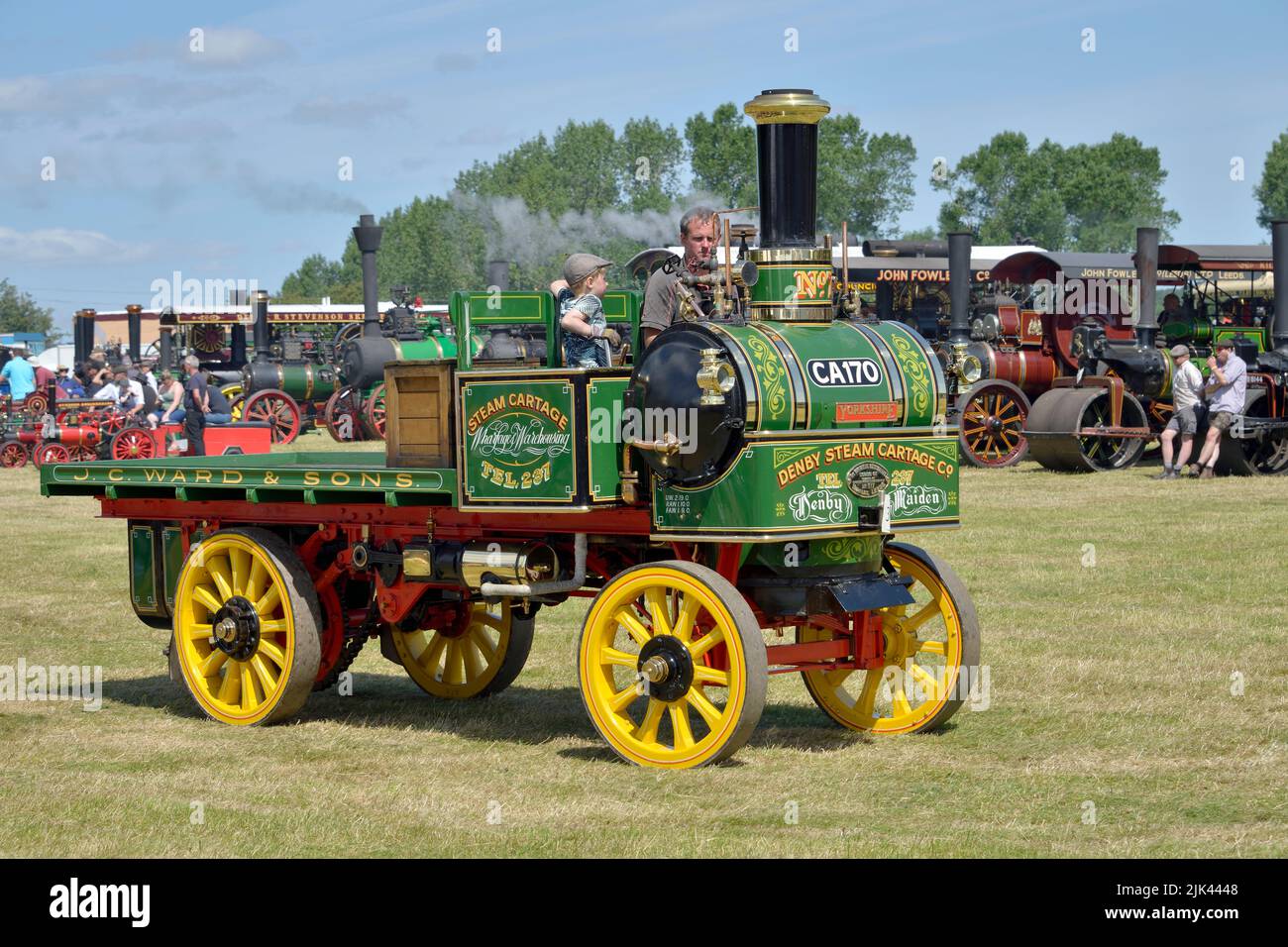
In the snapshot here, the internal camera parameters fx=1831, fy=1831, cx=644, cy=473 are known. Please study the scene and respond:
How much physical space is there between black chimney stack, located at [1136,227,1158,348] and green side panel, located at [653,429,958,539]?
50.0ft

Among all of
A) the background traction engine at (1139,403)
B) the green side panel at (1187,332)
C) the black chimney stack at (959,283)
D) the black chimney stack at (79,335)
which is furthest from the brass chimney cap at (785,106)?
the black chimney stack at (79,335)

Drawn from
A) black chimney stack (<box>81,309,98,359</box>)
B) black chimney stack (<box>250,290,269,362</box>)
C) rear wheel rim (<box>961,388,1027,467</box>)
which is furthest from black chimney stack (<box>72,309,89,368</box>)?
rear wheel rim (<box>961,388,1027,467</box>)

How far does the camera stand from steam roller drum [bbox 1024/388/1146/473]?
2075cm

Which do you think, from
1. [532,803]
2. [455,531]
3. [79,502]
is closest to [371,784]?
[532,803]

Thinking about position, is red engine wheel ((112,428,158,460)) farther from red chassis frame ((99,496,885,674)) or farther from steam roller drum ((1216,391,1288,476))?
red chassis frame ((99,496,885,674))

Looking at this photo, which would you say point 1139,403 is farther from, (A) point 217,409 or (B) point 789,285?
Answer: (B) point 789,285

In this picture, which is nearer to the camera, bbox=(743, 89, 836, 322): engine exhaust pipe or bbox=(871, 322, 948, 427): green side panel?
bbox=(743, 89, 836, 322): engine exhaust pipe

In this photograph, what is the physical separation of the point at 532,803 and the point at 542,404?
157 cm

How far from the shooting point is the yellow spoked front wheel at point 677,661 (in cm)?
649

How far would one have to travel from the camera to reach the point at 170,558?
8453mm

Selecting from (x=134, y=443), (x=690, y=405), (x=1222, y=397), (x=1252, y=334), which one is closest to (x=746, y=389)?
(x=690, y=405)

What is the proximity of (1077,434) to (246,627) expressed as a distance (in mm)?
14279

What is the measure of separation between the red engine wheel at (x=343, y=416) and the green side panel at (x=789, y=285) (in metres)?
23.3
